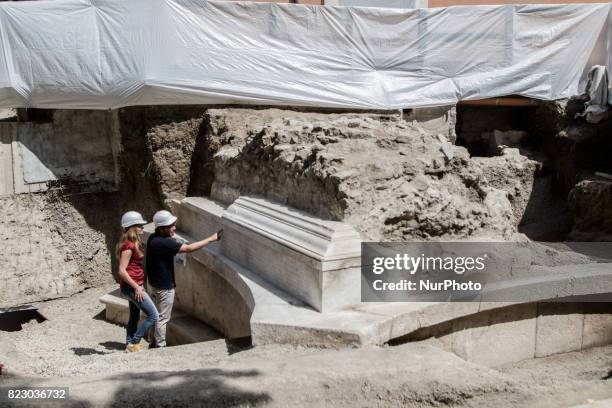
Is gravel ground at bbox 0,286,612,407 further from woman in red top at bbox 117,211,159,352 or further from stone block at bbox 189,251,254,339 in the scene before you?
woman in red top at bbox 117,211,159,352

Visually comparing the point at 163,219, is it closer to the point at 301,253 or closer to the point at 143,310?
the point at 143,310

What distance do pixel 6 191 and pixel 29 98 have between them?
1261 mm

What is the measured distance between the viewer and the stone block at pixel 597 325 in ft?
15.8

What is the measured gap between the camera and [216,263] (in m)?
5.73

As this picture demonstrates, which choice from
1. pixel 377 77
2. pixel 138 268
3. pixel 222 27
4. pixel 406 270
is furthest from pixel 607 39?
pixel 138 268

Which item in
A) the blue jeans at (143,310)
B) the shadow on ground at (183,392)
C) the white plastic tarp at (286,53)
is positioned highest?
the white plastic tarp at (286,53)

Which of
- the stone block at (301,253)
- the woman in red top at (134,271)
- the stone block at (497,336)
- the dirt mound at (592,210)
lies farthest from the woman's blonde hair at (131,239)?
the dirt mound at (592,210)

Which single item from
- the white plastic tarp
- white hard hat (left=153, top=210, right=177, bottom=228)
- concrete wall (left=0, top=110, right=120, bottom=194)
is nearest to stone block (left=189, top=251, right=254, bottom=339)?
white hard hat (left=153, top=210, right=177, bottom=228)

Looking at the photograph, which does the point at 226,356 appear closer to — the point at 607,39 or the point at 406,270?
the point at 406,270

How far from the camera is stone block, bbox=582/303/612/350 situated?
4820 millimetres

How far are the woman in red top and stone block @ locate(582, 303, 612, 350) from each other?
3554 millimetres

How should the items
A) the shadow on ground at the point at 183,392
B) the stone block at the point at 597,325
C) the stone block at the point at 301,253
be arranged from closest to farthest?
the shadow on ground at the point at 183,392
the stone block at the point at 301,253
the stone block at the point at 597,325

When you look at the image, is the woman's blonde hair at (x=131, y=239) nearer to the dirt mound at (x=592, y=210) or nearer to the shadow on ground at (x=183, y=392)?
the shadow on ground at (x=183, y=392)

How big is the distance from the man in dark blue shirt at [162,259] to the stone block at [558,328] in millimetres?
2757
